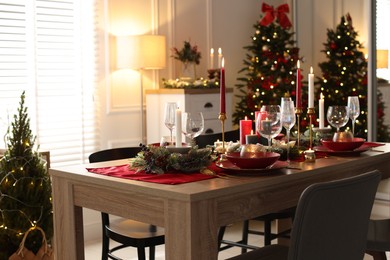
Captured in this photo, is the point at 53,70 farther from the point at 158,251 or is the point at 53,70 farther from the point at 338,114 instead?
the point at 338,114

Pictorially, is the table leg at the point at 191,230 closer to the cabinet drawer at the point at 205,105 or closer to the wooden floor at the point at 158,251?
the wooden floor at the point at 158,251

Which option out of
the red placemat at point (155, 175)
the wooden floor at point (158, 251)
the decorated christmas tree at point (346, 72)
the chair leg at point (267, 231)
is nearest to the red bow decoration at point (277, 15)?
the decorated christmas tree at point (346, 72)

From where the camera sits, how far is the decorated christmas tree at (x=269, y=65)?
19.2 ft

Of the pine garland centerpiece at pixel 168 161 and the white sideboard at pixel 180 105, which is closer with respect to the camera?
the pine garland centerpiece at pixel 168 161

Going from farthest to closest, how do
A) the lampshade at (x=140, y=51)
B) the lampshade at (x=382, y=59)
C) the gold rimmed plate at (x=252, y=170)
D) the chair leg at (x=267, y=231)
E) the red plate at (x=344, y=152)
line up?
the lampshade at (x=382, y=59), the lampshade at (x=140, y=51), the chair leg at (x=267, y=231), the red plate at (x=344, y=152), the gold rimmed plate at (x=252, y=170)

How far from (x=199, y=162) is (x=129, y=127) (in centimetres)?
279

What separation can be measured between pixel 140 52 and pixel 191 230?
300 centimetres

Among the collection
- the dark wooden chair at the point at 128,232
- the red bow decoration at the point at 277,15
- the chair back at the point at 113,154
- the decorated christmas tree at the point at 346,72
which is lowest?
the dark wooden chair at the point at 128,232

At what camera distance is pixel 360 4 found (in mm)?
5742

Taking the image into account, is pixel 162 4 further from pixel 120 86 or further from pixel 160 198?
pixel 160 198

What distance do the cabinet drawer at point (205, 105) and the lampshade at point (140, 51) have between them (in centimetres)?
40

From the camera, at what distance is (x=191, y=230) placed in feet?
6.75

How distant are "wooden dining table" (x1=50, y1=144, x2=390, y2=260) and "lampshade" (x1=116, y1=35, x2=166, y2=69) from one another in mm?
2136

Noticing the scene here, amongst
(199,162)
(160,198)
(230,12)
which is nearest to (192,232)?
(160,198)
